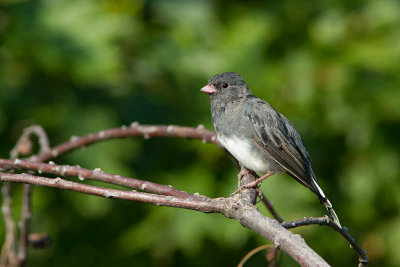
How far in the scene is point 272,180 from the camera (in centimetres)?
288

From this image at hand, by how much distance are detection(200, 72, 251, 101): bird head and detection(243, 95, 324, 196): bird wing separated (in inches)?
4.9

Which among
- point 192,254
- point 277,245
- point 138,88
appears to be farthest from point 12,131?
point 277,245

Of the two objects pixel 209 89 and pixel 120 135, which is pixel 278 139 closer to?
pixel 209 89

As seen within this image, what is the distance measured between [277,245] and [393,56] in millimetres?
2308

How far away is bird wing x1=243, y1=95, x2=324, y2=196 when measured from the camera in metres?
2.38

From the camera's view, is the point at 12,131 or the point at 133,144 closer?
the point at 12,131

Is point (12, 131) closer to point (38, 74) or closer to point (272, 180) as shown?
point (38, 74)

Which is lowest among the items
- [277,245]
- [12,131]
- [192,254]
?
[277,245]

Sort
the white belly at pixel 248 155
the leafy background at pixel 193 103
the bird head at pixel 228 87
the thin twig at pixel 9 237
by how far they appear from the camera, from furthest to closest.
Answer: the leafy background at pixel 193 103 → the bird head at pixel 228 87 → the white belly at pixel 248 155 → the thin twig at pixel 9 237

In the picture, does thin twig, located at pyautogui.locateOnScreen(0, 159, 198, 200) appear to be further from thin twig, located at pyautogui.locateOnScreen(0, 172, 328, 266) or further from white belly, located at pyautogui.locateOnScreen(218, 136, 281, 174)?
white belly, located at pyautogui.locateOnScreen(218, 136, 281, 174)

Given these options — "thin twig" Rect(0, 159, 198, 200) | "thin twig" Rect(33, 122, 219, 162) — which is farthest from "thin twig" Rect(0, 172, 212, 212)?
"thin twig" Rect(33, 122, 219, 162)

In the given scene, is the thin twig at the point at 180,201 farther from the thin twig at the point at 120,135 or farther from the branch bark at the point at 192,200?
the thin twig at the point at 120,135

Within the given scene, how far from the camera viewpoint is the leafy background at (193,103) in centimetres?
284

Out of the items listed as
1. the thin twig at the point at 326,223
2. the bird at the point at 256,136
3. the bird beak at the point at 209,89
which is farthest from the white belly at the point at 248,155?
the thin twig at the point at 326,223
